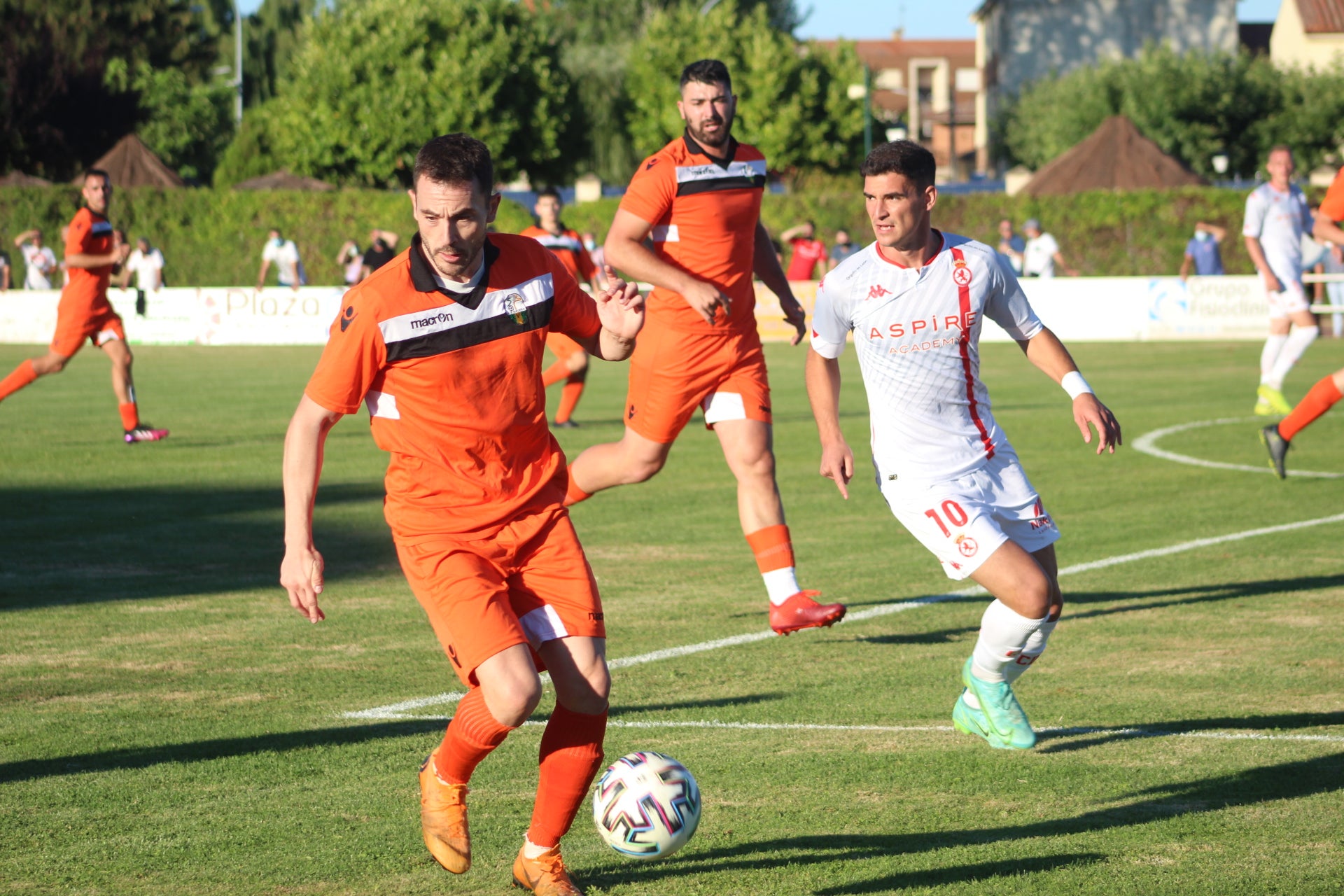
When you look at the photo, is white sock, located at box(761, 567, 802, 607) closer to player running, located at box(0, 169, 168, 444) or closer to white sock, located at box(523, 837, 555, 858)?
white sock, located at box(523, 837, 555, 858)

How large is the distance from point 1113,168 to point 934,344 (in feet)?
126

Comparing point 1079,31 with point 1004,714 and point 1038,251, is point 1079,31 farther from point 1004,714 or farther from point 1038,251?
point 1004,714

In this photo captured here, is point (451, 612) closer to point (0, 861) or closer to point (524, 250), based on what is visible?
point (524, 250)

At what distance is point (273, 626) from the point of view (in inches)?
311

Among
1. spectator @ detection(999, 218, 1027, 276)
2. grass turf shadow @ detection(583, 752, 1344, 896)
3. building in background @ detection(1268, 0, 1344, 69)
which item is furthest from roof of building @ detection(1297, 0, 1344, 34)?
grass turf shadow @ detection(583, 752, 1344, 896)

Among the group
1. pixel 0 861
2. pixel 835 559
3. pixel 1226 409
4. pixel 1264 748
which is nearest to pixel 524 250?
pixel 0 861

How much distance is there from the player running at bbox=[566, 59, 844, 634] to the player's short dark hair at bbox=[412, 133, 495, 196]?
124 inches

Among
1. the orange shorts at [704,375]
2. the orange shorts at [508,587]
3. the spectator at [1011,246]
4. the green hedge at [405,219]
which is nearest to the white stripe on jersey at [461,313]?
the orange shorts at [508,587]

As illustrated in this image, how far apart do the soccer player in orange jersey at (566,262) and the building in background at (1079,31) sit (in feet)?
222

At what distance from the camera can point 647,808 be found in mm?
4234

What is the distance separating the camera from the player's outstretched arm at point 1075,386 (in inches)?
213

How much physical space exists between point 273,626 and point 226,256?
125ft

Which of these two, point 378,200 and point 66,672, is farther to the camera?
point 378,200

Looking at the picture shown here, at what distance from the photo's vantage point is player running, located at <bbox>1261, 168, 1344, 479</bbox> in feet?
33.7
